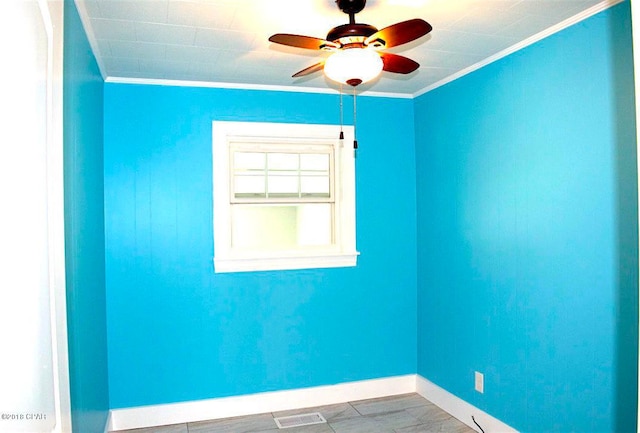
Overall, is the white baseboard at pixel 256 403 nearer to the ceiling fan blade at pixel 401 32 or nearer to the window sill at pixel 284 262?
the window sill at pixel 284 262

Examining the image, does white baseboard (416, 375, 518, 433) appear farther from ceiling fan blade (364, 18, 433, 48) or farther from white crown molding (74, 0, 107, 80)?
white crown molding (74, 0, 107, 80)

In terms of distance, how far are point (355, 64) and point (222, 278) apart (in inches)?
82.8

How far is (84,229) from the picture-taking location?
94.7 inches

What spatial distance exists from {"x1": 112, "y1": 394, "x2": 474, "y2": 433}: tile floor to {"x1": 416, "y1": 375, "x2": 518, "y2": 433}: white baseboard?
0.15ft

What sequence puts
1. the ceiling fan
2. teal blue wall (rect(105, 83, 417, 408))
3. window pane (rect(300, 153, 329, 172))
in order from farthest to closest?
window pane (rect(300, 153, 329, 172)) < teal blue wall (rect(105, 83, 417, 408)) < the ceiling fan

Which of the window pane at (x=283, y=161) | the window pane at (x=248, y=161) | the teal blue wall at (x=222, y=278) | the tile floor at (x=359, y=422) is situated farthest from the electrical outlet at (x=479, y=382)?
the window pane at (x=248, y=161)

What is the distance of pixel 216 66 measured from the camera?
10.7ft

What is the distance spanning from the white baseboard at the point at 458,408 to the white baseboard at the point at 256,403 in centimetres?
15

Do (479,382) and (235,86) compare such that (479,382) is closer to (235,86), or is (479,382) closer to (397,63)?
(397,63)

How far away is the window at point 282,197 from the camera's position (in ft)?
12.1

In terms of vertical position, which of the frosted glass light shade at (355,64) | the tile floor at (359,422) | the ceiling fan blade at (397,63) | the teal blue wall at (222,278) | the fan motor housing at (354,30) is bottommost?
the tile floor at (359,422)

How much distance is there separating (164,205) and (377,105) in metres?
1.91

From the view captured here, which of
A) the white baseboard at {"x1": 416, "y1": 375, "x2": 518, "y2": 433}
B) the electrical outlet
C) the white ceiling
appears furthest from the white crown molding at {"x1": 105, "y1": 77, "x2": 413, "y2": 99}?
the white baseboard at {"x1": 416, "y1": 375, "x2": 518, "y2": 433}

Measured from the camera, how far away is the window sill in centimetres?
368
